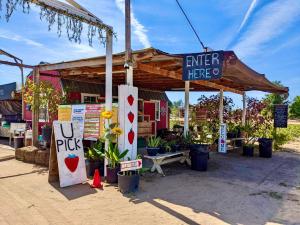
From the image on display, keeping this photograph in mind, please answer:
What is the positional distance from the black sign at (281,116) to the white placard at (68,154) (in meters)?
9.15

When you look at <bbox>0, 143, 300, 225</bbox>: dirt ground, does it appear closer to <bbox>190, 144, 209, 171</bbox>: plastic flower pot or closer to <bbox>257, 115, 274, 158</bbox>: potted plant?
<bbox>190, 144, 209, 171</bbox>: plastic flower pot

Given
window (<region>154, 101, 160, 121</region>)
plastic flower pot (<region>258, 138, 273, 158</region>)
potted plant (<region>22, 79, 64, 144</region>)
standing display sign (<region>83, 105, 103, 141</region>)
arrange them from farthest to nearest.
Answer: window (<region>154, 101, 160, 121</region>) < plastic flower pot (<region>258, 138, 273, 158</region>) < potted plant (<region>22, 79, 64, 144</region>) < standing display sign (<region>83, 105, 103, 141</region>)

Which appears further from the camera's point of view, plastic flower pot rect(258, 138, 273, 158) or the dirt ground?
plastic flower pot rect(258, 138, 273, 158)

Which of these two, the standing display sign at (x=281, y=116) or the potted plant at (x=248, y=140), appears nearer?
the potted plant at (x=248, y=140)

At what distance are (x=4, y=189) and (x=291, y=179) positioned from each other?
6340 millimetres

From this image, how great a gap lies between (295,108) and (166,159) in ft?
153

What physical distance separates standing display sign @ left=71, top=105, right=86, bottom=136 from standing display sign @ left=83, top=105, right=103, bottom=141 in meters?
0.13

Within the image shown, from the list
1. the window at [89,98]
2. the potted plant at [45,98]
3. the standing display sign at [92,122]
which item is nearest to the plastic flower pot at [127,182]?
the standing display sign at [92,122]

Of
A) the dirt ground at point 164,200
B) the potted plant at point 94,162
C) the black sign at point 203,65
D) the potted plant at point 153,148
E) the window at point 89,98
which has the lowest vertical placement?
the dirt ground at point 164,200

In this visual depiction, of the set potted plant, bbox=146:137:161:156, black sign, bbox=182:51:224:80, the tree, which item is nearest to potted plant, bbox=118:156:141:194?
potted plant, bbox=146:137:161:156

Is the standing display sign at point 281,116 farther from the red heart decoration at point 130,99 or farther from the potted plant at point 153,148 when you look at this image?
the red heart decoration at point 130,99

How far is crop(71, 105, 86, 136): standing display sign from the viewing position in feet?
27.0

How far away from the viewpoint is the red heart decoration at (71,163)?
587 cm

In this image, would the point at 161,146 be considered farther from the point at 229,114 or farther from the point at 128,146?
the point at 229,114
